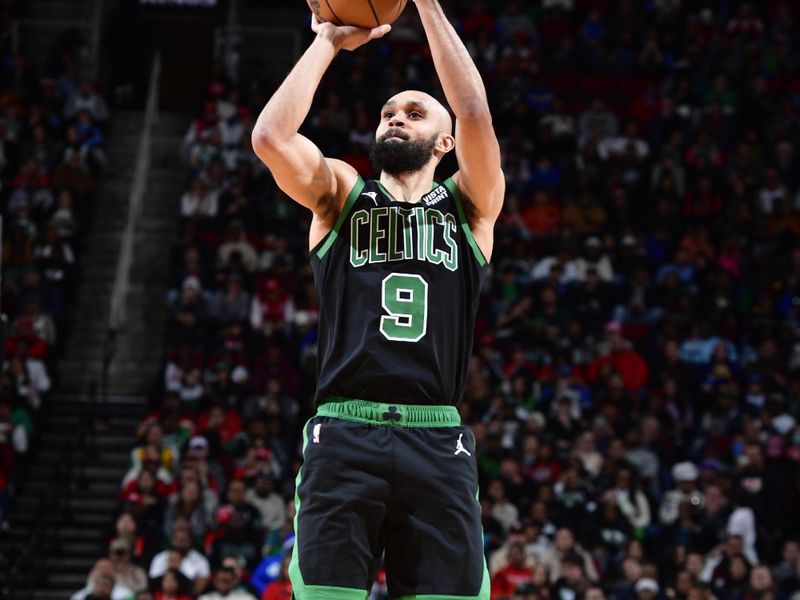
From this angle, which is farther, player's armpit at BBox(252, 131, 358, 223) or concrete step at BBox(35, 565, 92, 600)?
concrete step at BBox(35, 565, 92, 600)

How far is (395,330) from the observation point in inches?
179

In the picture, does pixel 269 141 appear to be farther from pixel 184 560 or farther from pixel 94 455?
pixel 94 455

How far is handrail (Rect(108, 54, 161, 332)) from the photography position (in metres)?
16.3

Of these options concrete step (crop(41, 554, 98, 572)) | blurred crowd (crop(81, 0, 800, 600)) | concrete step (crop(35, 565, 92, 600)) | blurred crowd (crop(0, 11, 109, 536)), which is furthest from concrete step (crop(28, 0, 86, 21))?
concrete step (crop(35, 565, 92, 600))

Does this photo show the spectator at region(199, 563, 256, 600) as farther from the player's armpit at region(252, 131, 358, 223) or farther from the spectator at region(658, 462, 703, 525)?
the player's armpit at region(252, 131, 358, 223)

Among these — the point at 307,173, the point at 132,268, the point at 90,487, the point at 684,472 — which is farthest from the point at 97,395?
the point at 307,173

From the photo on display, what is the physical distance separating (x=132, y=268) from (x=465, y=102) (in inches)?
527

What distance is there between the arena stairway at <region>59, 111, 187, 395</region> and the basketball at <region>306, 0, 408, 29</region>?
32.9ft

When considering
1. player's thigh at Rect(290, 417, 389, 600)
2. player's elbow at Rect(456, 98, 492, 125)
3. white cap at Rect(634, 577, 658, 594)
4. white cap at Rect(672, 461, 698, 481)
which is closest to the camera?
player's thigh at Rect(290, 417, 389, 600)

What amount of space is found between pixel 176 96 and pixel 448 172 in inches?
291

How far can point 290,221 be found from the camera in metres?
16.5

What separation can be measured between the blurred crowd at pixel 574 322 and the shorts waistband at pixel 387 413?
7043 mm

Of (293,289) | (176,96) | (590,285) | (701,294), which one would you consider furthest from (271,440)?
(176,96)

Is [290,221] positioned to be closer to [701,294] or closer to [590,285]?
[590,285]
